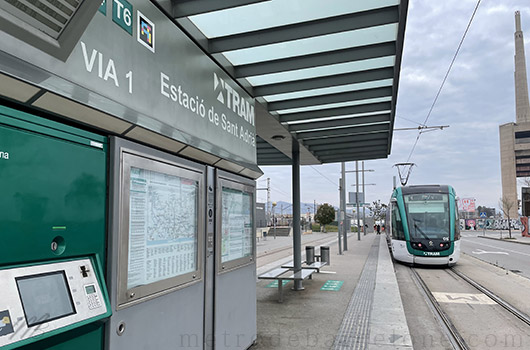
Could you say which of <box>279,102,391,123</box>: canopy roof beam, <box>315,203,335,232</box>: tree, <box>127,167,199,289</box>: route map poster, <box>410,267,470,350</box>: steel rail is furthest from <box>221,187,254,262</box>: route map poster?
<box>315,203,335,232</box>: tree

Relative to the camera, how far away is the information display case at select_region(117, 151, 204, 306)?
104 inches

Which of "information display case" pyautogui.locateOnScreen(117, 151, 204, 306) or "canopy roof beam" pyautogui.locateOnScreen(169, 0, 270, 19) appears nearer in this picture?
"information display case" pyautogui.locateOnScreen(117, 151, 204, 306)

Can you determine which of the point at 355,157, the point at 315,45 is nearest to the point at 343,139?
the point at 355,157

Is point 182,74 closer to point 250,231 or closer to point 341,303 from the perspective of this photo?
point 250,231

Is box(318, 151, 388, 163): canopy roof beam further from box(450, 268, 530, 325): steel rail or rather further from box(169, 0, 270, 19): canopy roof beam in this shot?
box(169, 0, 270, 19): canopy roof beam

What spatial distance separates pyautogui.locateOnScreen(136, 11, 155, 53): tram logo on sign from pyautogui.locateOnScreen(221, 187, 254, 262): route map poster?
1692 mm

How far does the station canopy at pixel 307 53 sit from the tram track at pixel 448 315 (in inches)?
141

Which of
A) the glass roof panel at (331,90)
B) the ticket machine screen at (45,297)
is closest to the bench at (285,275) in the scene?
the glass roof panel at (331,90)

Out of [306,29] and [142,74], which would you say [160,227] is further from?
[306,29]

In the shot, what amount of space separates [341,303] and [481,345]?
2548 mm

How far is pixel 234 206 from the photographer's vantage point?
452cm

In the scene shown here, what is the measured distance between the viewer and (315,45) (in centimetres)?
454

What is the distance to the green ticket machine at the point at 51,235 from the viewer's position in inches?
70.5

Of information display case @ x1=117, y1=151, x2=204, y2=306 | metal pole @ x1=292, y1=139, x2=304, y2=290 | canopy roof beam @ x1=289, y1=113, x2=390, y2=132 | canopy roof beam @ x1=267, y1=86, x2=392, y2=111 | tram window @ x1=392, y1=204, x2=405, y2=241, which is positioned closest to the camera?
information display case @ x1=117, y1=151, x2=204, y2=306
